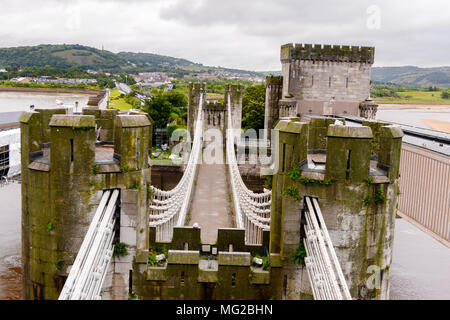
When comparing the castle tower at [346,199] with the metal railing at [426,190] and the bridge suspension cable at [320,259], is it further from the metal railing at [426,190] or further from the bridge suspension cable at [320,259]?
the metal railing at [426,190]

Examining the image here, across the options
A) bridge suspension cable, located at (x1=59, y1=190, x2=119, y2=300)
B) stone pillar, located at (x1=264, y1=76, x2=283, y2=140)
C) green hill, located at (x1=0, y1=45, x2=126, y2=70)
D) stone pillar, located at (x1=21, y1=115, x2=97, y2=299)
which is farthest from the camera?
green hill, located at (x1=0, y1=45, x2=126, y2=70)

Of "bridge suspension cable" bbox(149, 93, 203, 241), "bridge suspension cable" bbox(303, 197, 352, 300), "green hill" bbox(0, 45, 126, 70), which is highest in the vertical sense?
"green hill" bbox(0, 45, 126, 70)

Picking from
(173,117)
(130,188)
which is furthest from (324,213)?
(173,117)

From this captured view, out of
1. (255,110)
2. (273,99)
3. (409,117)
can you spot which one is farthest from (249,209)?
(255,110)

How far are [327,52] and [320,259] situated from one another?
20.9 meters

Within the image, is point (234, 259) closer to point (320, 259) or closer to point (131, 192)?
point (320, 259)

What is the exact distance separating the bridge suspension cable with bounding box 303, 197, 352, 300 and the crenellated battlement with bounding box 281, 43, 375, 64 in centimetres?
1988

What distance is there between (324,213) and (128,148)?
7.95 feet

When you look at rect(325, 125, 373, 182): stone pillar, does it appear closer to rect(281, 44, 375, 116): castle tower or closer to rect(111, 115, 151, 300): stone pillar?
rect(111, 115, 151, 300): stone pillar

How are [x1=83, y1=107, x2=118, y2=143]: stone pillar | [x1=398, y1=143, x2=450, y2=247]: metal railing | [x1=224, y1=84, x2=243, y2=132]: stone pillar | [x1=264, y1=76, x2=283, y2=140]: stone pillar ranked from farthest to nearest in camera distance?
[x1=224, y1=84, x2=243, y2=132]: stone pillar
[x1=264, y1=76, x2=283, y2=140]: stone pillar
[x1=398, y1=143, x2=450, y2=247]: metal railing
[x1=83, y1=107, x2=118, y2=143]: stone pillar

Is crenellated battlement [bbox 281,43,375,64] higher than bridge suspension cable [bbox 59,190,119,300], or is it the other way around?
crenellated battlement [bbox 281,43,375,64]

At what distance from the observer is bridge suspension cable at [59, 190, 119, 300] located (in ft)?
13.1

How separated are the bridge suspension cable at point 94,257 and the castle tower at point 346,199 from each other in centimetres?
206

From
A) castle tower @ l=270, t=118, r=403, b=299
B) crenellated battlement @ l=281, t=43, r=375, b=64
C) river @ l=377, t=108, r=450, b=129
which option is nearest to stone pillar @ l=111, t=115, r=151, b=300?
castle tower @ l=270, t=118, r=403, b=299
